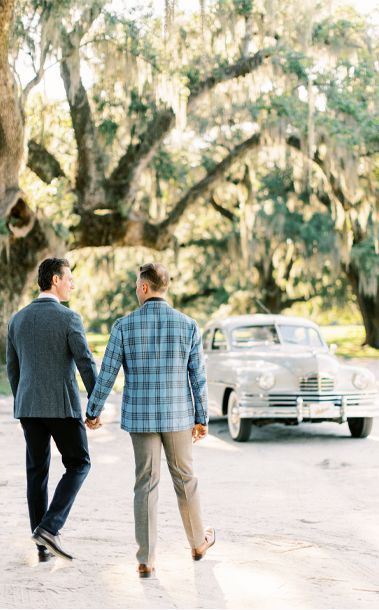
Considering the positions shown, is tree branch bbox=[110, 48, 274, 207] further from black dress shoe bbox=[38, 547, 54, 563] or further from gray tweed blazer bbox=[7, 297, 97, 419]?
black dress shoe bbox=[38, 547, 54, 563]

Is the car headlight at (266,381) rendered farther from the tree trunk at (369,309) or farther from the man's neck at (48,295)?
the tree trunk at (369,309)

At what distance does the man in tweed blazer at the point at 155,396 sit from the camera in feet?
16.4

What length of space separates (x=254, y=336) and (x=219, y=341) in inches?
20.1

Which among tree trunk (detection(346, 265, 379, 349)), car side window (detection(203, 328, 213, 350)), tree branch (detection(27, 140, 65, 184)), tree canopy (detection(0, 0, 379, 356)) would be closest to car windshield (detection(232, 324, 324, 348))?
car side window (detection(203, 328, 213, 350))

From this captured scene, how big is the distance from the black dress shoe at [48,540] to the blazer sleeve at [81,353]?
0.84 meters

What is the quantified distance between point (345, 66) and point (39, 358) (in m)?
17.3

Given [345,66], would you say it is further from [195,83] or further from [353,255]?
[353,255]

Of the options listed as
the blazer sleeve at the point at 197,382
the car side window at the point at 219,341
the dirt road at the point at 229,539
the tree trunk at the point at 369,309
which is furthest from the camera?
the tree trunk at the point at 369,309

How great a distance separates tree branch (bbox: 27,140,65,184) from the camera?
20.0 metres

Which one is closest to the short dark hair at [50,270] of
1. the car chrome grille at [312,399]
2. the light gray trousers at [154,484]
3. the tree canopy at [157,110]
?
the light gray trousers at [154,484]

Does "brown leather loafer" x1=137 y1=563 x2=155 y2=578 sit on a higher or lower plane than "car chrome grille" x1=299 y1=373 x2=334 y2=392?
lower

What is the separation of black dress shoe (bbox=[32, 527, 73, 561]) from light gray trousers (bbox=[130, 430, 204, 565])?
48cm

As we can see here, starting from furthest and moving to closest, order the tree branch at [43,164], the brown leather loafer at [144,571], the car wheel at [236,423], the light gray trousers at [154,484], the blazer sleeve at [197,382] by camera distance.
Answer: the tree branch at [43,164] < the car wheel at [236,423] < the blazer sleeve at [197,382] < the light gray trousers at [154,484] < the brown leather loafer at [144,571]

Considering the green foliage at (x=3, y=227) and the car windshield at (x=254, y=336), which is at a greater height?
the green foliage at (x=3, y=227)
